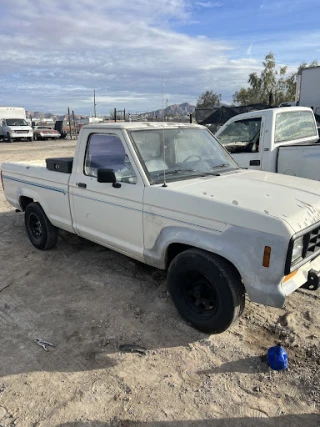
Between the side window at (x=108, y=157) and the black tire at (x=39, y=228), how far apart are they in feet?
4.40

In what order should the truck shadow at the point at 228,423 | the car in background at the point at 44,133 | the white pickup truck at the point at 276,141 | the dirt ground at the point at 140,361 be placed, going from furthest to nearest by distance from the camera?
1. the car in background at the point at 44,133
2. the white pickup truck at the point at 276,141
3. the dirt ground at the point at 140,361
4. the truck shadow at the point at 228,423

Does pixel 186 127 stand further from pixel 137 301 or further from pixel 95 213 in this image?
pixel 137 301

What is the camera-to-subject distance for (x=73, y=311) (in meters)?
3.74

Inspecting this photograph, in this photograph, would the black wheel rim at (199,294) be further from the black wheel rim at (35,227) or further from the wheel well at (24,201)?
the wheel well at (24,201)

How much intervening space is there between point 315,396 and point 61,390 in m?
1.90

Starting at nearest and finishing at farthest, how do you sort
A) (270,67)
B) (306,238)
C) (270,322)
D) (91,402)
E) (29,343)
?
(91,402) → (306,238) → (29,343) → (270,322) → (270,67)

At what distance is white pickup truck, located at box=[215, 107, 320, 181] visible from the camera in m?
5.42

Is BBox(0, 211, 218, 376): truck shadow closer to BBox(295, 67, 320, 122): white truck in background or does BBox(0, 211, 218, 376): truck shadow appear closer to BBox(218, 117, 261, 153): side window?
BBox(218, 117, 261, 153): side window

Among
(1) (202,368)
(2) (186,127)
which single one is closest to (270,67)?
(2) (186,127)

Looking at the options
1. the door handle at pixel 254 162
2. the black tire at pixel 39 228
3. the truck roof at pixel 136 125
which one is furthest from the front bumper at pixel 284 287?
the black tire at pixel 39 228

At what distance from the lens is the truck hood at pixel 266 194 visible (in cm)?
280

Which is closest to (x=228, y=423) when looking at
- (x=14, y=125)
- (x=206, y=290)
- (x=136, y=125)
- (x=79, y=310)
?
(x=206, y=290)

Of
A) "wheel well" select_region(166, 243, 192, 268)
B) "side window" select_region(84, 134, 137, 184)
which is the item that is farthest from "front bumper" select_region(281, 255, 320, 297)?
"side window" select_region(84, 134, 137, 184)

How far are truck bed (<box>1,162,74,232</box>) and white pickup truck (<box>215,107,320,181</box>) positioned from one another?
124 inches
